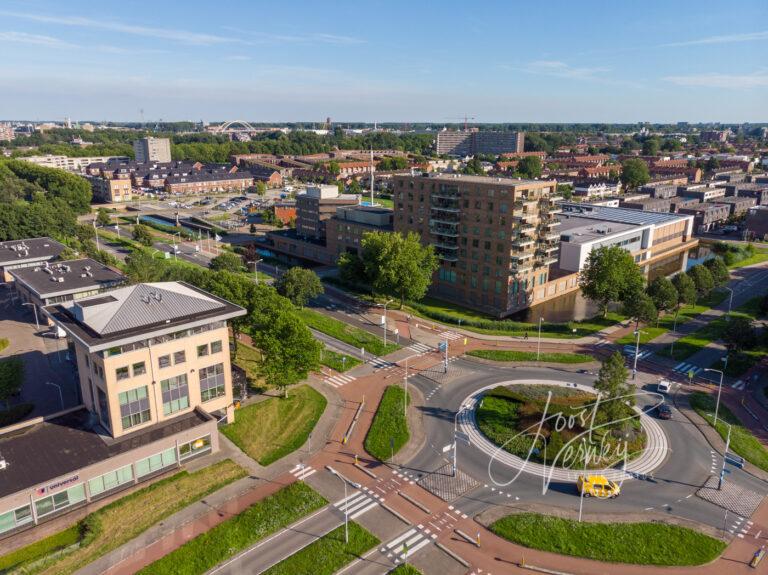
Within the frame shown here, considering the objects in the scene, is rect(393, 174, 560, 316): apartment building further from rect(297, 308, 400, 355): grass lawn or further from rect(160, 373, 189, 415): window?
rect(160, 373, 189, 415): window

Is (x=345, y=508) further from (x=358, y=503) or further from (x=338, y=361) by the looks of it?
(x=338, y=361)

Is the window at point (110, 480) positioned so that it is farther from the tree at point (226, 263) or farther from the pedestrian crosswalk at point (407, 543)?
the tree at point (226, 263)

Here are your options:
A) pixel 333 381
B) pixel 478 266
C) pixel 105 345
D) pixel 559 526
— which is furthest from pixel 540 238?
pixel 105 345

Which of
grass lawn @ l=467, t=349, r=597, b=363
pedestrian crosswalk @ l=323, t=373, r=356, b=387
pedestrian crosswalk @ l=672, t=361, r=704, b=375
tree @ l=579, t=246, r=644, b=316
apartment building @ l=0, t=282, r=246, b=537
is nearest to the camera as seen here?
apartment building @ l=0, t=282, r=246, b=537

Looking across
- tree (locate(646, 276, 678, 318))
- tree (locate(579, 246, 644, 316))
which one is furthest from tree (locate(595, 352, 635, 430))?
tree (locate(646, 276, 678, 318))

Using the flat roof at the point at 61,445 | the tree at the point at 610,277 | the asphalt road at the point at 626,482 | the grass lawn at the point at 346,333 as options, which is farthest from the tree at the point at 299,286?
the tree at the point at 610,277

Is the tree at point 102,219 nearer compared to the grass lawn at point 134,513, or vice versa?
the grass lawn at point 134,513

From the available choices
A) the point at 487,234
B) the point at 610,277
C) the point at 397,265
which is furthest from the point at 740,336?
the point at 397,265
